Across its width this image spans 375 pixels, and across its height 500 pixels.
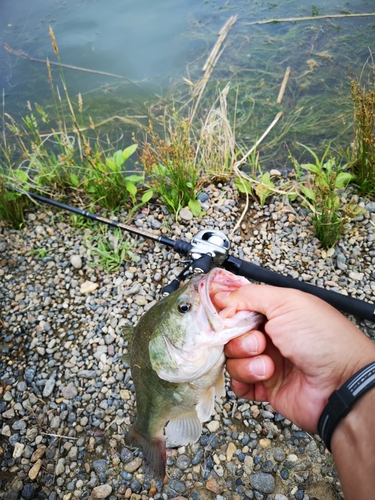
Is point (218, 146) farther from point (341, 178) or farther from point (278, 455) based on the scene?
point (278, 455)

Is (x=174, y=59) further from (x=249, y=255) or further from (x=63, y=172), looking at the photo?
(x=249, y=255)

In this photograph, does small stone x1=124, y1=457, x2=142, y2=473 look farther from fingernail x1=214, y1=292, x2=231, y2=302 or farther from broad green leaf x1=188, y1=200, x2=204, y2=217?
broad green leaf x1=188, y1=200, x2=204, y2=217

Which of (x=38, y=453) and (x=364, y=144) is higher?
(x=364, y=144)

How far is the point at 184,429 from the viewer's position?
2.37 metres

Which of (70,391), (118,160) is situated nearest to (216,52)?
(118,160)

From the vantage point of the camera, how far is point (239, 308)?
2086mm

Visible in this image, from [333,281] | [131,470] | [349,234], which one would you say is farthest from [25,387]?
[349,234]

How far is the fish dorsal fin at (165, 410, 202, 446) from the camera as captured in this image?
7.64 ft

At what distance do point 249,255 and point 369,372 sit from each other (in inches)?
85.6

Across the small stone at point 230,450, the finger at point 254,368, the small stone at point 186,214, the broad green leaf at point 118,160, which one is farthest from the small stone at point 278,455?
the broad green leaf at point 118,160

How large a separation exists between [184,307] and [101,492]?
171 cm

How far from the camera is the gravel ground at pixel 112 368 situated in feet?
9.27

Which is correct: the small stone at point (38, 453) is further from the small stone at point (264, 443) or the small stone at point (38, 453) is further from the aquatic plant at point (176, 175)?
the aquatic plant at point (176, 175)

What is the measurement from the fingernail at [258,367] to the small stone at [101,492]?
1.50 metres
